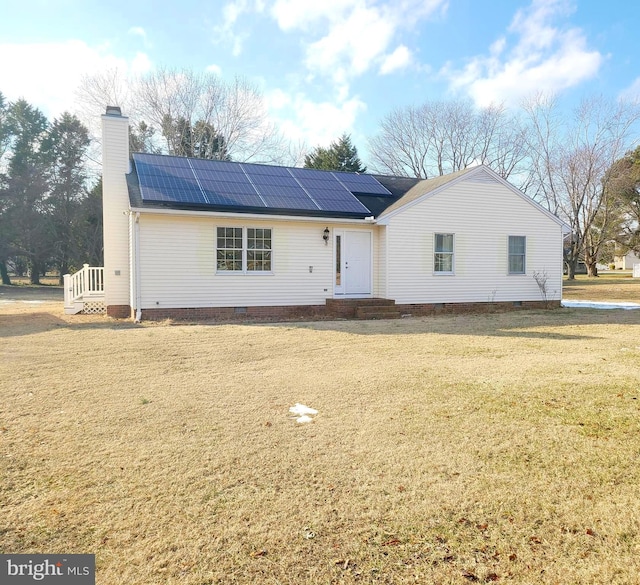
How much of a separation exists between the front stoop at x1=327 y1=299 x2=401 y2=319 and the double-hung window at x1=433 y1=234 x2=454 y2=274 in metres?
2.44

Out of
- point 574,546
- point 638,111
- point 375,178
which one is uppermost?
Result: point 638,111

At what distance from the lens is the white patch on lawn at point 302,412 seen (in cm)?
449

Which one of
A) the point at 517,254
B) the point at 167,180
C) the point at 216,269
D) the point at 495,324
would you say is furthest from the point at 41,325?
the point at 517,254

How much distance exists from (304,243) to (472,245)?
5925 millimetres

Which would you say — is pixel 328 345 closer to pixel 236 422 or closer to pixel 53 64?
pixel 236 422

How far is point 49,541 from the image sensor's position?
98.7 inches

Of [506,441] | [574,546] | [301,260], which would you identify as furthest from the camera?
[301,260]

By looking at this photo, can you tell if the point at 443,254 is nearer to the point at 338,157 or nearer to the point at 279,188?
the point at 279,188

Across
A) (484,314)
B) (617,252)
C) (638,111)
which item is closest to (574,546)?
(484,314)

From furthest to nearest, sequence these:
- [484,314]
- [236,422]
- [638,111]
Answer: [638,111]
[484,314]
[236,422]

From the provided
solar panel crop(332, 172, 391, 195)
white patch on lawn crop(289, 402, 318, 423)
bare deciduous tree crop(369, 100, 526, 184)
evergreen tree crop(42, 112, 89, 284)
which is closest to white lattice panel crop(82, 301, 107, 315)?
solar panel crop(332, 172, 391, 195)

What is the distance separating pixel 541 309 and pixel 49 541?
1670 cm

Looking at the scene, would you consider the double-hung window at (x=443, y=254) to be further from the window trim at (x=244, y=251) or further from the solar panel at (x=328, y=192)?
the window trim at (x=244, y=251)

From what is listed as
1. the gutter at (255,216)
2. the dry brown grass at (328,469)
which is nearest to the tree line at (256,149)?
the gutter at (255,216)
